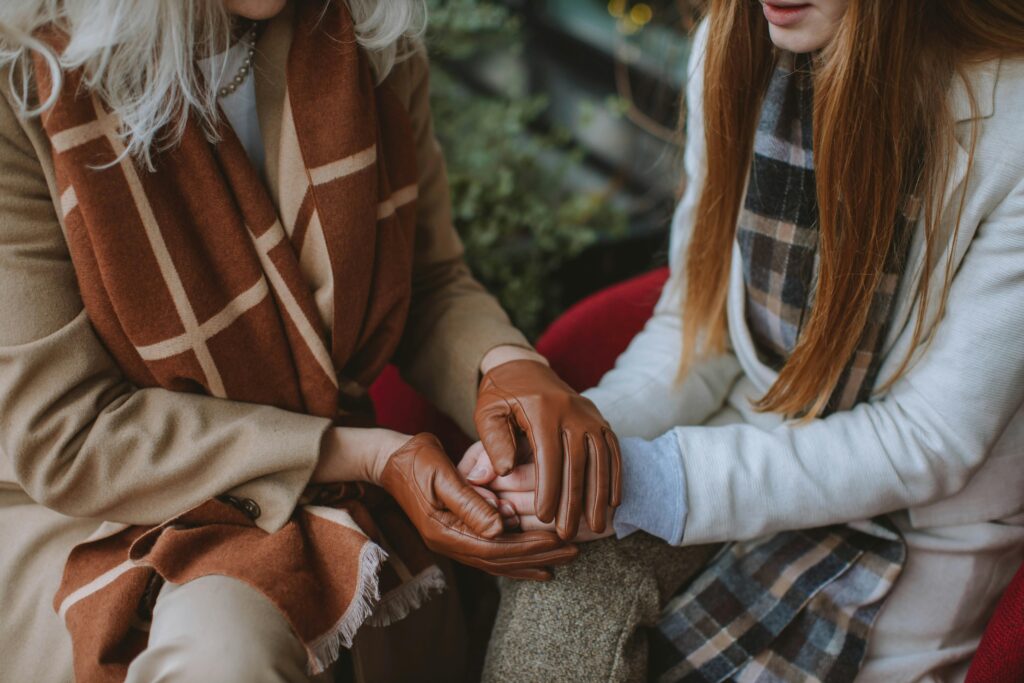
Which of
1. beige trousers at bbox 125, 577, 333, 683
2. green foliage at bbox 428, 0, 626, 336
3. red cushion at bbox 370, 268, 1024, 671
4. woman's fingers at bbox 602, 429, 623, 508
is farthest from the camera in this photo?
green foliage at bbox 428, 0, 626, 336

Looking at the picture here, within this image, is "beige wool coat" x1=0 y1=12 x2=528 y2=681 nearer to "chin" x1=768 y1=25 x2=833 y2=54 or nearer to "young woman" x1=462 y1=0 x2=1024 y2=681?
"young woman" x1=462 y1=0 x2=1024 y2=681

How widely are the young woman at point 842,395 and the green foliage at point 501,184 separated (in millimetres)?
881

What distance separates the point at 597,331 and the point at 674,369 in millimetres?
204

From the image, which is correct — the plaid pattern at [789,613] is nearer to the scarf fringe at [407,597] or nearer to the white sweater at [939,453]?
the white sweater at [939,453]

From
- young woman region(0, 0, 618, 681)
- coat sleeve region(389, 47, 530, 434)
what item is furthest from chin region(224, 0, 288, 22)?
coat sleeve region(389, 47, 530, 434)

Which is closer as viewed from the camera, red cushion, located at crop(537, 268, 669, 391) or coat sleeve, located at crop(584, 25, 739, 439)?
coat sleeve, located at crop(584, 25, 739, 439)

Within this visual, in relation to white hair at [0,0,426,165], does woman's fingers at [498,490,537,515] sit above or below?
below

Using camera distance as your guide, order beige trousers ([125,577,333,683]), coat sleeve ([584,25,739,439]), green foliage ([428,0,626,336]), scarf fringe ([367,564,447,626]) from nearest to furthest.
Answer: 1. beige trousers ([125,577,333,683])
2. scarf fringe ([367,564,447,626])
3. coat sleeve ([584,25,739,439])
4. green foliage ([428,0,626,336])

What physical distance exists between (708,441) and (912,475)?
0.23 metres

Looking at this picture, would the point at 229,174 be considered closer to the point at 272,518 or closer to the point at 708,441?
the point at 272,518

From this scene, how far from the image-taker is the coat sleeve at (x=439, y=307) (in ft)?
3.72

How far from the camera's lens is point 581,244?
204cm

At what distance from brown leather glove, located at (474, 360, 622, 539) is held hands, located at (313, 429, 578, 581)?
4 centimetres

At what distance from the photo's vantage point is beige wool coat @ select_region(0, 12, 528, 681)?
0.87 m
